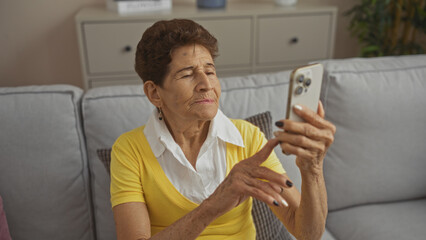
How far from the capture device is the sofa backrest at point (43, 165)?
130cm

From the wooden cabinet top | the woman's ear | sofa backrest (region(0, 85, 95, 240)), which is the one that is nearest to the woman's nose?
the woman's ear

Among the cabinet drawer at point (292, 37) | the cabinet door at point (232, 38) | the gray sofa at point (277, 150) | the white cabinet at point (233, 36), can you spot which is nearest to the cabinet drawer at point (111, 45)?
the white cabinet at point (233, 36)

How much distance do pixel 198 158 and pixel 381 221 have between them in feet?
2.58

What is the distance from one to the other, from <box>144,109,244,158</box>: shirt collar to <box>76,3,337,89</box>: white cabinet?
1360 millimetres

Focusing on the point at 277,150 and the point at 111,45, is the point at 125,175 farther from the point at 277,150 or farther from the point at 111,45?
the point at 111,45

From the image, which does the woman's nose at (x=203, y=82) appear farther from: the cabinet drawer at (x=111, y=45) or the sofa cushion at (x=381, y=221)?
the cabinet drawer at (x=111, y=45)

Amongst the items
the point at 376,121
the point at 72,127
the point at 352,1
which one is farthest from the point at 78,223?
the point at 352,1

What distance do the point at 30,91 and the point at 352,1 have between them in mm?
2463

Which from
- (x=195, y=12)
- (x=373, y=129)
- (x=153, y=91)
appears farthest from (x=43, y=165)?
(x=195, y=12)

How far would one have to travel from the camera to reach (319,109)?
90cm

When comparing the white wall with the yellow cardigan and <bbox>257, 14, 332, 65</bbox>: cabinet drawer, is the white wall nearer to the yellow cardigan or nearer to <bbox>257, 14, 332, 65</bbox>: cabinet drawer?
<bbox>257, 14, 332, 65</bbox>: cabinet drawer

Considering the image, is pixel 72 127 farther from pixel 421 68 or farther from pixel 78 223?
pixel 421 68

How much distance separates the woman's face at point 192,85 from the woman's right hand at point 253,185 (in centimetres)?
19

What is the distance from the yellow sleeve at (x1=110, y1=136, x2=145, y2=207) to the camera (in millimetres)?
1089
